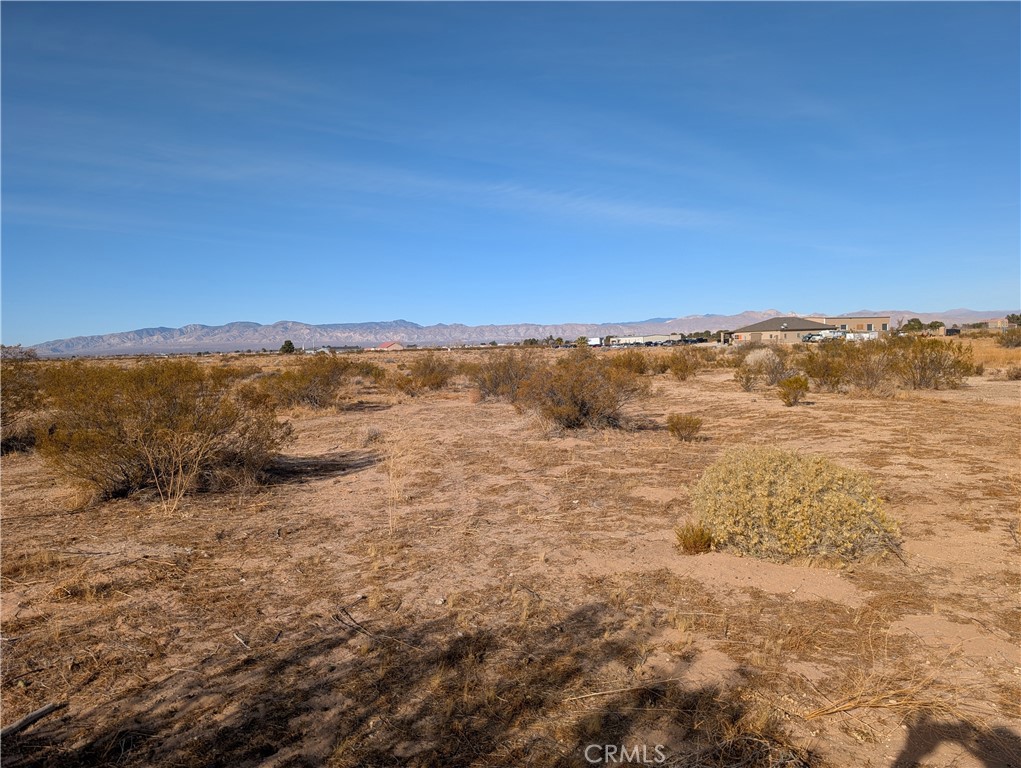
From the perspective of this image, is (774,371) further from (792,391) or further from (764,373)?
(792,391)

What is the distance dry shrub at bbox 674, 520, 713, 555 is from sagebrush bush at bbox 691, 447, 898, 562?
9 centimetres

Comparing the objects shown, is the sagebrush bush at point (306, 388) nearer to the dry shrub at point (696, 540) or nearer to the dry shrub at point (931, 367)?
the dry shrub at point (696, 540)

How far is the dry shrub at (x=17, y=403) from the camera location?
14016 mm

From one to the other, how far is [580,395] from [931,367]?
14942 mm

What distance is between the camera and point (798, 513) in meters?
6.32

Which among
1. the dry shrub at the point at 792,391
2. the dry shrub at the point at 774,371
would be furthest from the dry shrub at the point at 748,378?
the dry shrub at the point at 792,391

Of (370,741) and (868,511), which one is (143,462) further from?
(868,511)

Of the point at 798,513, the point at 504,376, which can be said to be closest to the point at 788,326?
the point at 504,376

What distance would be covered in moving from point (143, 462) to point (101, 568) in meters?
3.62

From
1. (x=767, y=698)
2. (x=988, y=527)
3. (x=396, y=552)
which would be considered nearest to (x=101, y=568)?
(x=396, y=552)

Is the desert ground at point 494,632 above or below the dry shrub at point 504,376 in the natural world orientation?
below

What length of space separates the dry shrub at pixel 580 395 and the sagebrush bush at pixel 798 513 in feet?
28.6

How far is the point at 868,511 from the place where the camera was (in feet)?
20.5

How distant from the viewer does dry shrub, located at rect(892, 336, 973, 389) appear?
74.4 ft
